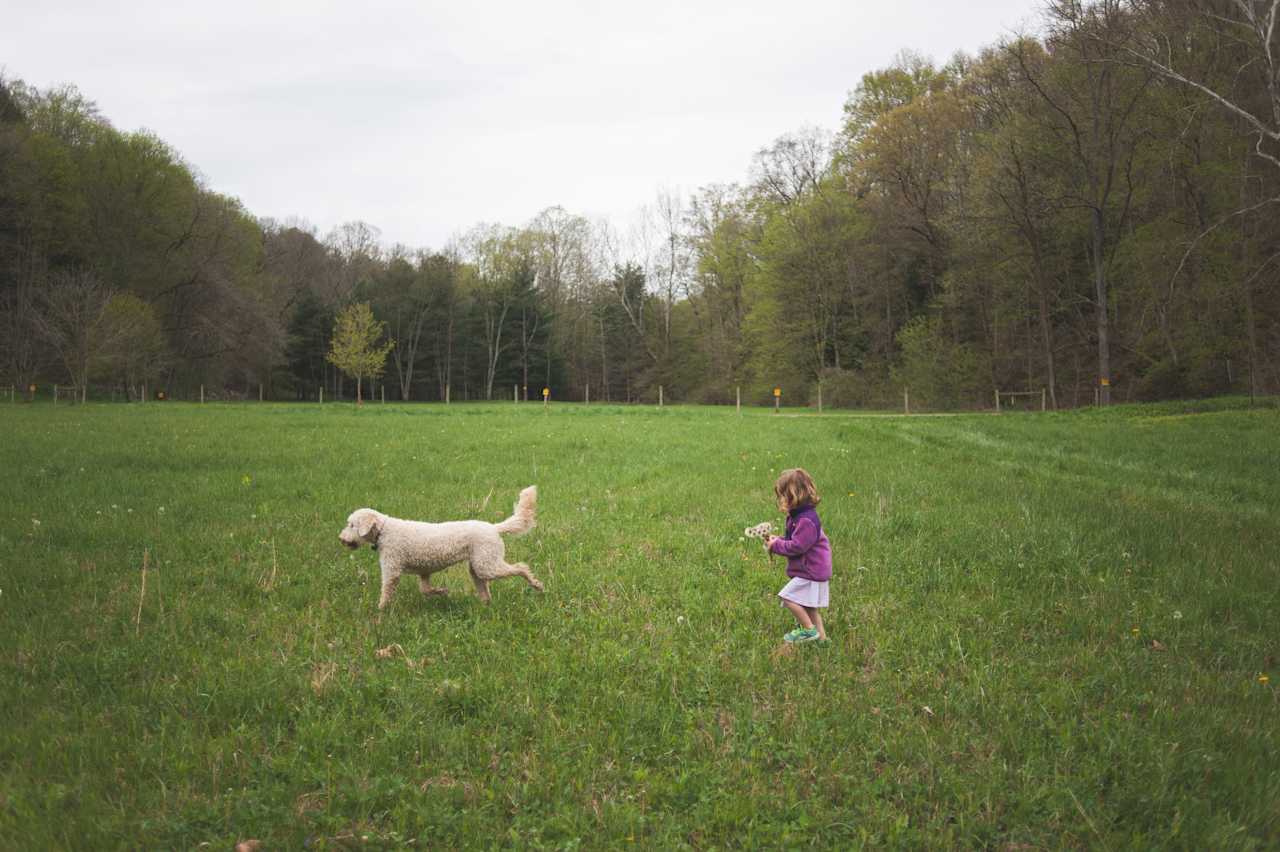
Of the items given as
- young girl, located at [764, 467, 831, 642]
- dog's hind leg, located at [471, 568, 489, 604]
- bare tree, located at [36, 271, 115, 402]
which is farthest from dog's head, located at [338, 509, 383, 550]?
bare tree, located at [36, 271, 115, 402]

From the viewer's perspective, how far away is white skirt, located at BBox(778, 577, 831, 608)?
5195 millimetres

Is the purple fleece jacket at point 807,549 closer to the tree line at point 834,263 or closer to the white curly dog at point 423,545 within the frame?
the white curly dog at point 423,545

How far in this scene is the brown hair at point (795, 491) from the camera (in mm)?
5266

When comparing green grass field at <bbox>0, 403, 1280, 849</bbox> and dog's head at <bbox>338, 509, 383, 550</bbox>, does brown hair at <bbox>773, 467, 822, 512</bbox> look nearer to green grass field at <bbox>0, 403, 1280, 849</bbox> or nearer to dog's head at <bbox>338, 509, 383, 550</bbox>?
green grass field at <bbox>0, 403, 1280, 849</bbox>

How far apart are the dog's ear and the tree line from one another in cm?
2690

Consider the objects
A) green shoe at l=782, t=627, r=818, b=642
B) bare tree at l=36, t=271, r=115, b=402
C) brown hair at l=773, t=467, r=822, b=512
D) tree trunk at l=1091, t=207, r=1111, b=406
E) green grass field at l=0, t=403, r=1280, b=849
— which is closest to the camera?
green grass field at l=0, t=403, r=1280, b=849

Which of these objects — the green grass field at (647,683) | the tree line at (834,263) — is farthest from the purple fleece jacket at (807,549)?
the tree line at (834,263)

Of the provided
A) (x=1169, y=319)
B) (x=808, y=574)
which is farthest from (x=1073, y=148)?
(x=808, y=574)

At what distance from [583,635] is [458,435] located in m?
16.3

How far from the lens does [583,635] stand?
5258 millimetres

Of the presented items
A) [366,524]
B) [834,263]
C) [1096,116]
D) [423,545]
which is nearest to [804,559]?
[423,545]

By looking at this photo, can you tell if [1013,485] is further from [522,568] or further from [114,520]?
[114,520]

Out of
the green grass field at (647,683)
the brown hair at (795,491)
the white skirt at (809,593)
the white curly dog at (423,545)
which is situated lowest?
the green grass field at (647,683)

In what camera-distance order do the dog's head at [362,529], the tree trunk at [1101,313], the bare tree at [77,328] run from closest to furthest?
1. the dog's head at [362,529]
2. the tree trunk at [1101,313]
3. the bare tree at [77,328]
